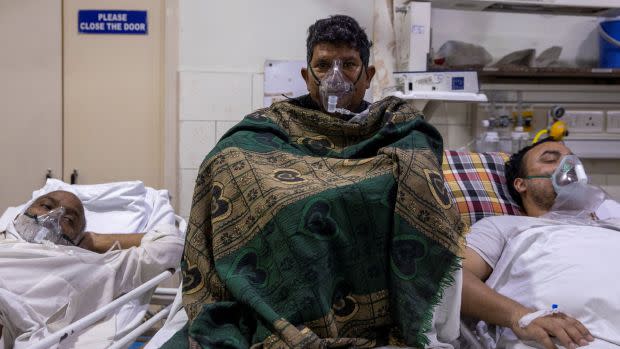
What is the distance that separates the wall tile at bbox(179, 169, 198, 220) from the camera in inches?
116

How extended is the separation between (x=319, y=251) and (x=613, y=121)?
2.50 meters

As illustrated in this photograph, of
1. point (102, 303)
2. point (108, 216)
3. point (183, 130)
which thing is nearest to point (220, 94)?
point (183, 130)

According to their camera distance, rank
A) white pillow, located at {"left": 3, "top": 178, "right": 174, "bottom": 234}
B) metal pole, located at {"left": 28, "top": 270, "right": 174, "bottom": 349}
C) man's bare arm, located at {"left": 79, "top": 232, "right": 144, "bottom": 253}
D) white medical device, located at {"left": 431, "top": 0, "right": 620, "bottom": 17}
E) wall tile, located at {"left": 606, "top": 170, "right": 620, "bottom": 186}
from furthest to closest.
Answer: wall tile, located at {"left": 606, "top": 170, "right": 620, "bottom": 186}, white medical device, located at {"left": 431, "top": 0, "right": 620, "bottom": 17}, white pillow, located at {"left": 3, "top": 178, "right": 174, "bottom": 234}, man's bare arm, located at {"left": 79, "top": 232, "right": 144, "bottom": 253}, metal pole, located at {"left": 28, "top": 270, "right": 174, "bottom": 349}

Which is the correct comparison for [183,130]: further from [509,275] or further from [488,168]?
[509,275]

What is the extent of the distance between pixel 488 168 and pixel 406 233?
114 centimetres

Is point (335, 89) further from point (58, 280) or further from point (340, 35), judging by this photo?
point (58, 280)

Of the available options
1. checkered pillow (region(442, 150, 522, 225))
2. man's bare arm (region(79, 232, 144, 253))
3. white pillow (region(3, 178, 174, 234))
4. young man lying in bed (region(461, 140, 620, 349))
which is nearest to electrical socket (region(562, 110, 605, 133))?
checkered pillow (region(442, 150, 522, 225))

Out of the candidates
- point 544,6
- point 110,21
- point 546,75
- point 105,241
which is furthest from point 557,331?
point 110,21

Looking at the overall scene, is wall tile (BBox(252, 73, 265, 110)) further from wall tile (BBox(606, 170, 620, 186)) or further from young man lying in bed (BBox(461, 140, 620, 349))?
wall tile (BBox(606, 170, 620, 186))

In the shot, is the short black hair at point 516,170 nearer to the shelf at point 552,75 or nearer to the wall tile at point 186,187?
the shelf at point 552,75

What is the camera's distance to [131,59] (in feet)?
9.91

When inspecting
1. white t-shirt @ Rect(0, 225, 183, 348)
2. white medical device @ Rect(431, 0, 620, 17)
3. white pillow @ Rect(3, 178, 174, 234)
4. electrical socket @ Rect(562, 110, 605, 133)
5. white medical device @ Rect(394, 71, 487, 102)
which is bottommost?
white t-shirt @ Rect(0, 225, 183, 348)

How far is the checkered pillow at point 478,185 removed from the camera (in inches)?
82.8

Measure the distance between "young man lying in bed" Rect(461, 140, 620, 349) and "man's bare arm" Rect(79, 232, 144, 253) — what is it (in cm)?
129
